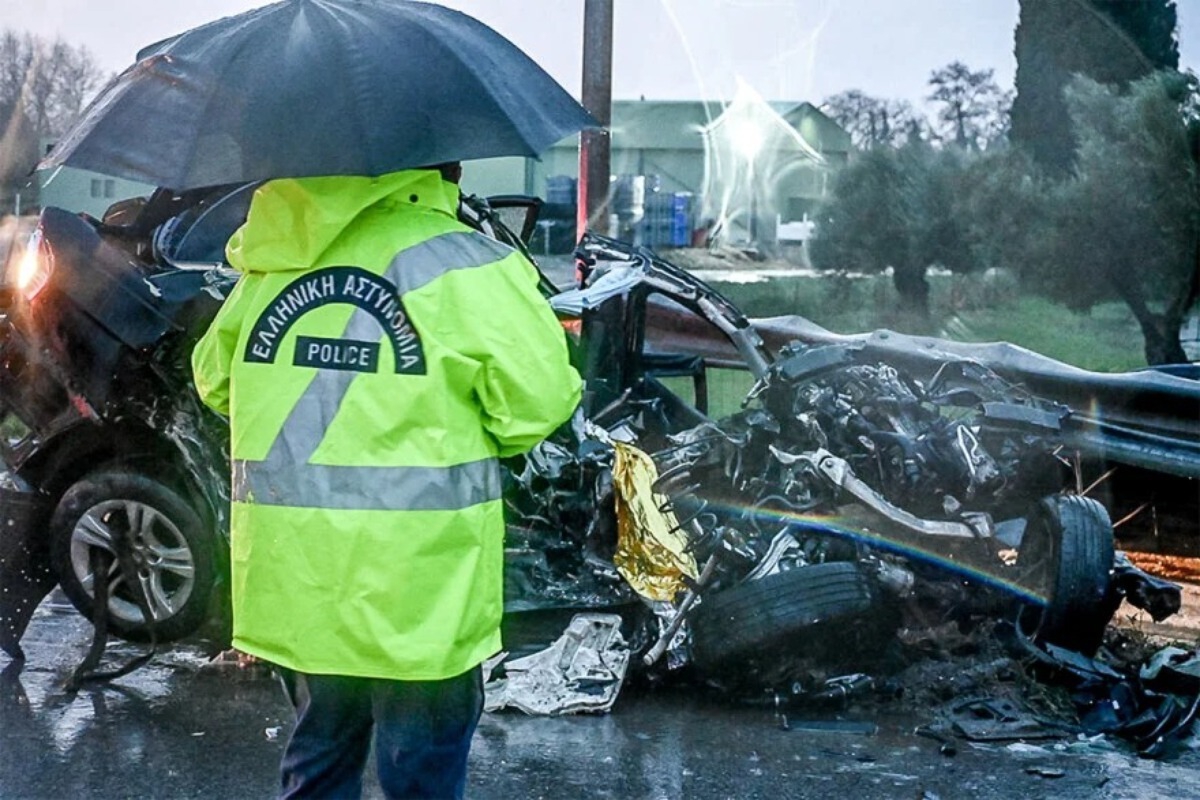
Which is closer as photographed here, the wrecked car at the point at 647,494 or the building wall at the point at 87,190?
the wrecked car at the point at 647,494

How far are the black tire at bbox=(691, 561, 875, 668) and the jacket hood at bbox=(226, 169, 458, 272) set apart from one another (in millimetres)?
2510

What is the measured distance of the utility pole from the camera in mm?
8406

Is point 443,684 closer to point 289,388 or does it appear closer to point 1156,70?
point 289,388

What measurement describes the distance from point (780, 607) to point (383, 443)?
2573 millimetres

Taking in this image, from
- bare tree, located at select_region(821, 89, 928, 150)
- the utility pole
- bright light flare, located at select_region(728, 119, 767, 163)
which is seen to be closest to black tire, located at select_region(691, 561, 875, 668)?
the utility pole

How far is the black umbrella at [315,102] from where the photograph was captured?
111 inches

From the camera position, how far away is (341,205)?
2.79 m

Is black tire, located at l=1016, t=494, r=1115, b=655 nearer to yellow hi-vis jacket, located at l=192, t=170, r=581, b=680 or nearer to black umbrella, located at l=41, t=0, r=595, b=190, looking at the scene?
black umbrella, located at l=41, t=0, r=595, b=190

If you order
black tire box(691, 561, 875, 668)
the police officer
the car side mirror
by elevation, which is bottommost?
black tire box(691, 561, 875, 668)

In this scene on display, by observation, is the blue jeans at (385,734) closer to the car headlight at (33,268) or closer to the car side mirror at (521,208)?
the car headlight at (33,268)

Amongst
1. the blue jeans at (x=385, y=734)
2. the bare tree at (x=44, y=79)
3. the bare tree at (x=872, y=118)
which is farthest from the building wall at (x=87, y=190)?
the blue jeans at (x=385, y=734)

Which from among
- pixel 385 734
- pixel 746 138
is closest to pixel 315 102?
pixel 385 734

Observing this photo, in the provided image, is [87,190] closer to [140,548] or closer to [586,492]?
[140,548]

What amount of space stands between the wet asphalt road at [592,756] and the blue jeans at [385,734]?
1.53 meters
